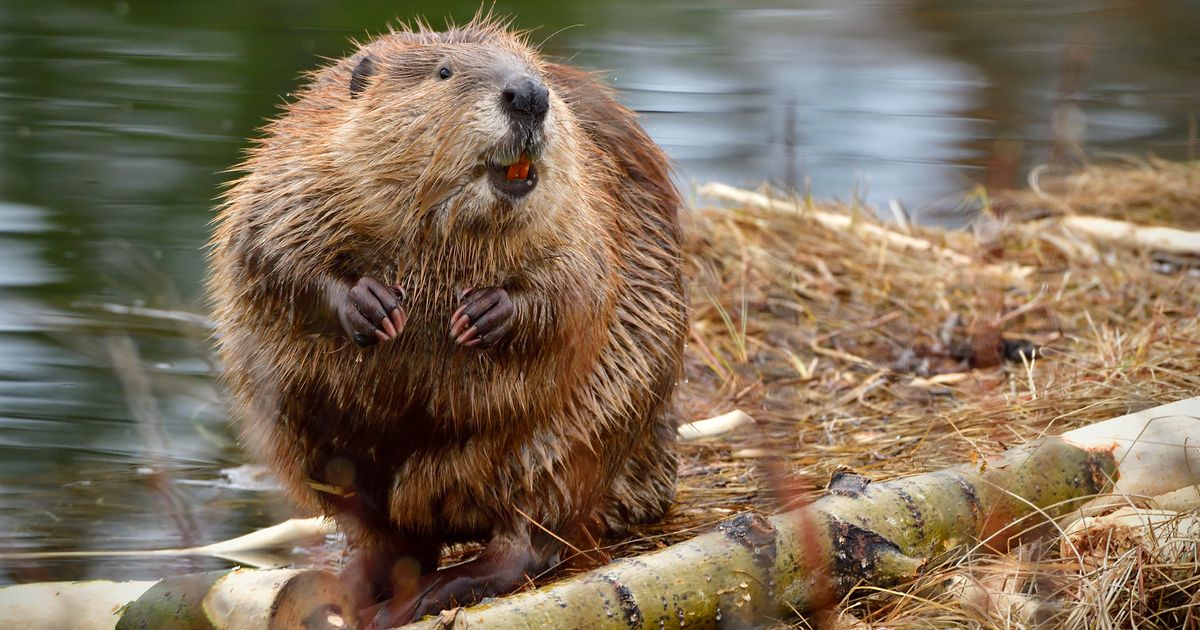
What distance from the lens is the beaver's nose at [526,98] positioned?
2.37 metres

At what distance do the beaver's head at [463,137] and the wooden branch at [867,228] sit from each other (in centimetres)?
240

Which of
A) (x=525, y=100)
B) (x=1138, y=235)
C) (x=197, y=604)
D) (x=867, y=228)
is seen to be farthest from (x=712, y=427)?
(x=1138, y=235)

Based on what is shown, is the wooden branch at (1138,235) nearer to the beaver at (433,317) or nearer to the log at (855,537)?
the log at (855,537)

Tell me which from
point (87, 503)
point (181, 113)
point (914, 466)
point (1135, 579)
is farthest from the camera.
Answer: point (181, 113)

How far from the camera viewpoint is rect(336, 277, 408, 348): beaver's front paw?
95.5 inches

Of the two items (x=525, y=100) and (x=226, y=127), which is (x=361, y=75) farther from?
(x=226, y=127)

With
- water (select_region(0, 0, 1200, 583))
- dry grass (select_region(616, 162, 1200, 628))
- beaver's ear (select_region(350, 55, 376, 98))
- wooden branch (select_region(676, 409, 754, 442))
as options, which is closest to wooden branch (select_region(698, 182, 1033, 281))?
dry grass (select_region(616, 162, 1200, 628))

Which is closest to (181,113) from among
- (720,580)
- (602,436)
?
(602,436)

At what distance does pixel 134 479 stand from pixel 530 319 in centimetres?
168

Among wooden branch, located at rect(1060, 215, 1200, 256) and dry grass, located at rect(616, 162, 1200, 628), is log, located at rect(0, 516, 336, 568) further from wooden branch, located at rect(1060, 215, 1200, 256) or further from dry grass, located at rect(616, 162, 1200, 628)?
wooden branch, located at rect(1060, 215, 1200, 256)

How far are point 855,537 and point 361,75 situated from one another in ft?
4.50

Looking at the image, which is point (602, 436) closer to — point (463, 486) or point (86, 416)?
point (463, 486)

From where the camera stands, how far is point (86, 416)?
4.21 meters

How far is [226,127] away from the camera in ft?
22.4
